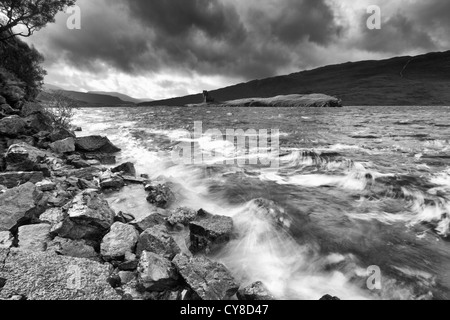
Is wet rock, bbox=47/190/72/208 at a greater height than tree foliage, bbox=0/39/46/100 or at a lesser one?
lesser

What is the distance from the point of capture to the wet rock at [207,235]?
7109 mm

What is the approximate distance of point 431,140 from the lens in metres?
23.2

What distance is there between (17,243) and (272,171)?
1182 cm

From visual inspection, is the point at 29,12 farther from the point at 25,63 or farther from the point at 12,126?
the point at 12,126

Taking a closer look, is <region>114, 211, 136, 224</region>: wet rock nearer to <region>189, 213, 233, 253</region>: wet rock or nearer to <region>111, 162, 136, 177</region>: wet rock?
<region>189, 213, 233, 253</region>: wet rock

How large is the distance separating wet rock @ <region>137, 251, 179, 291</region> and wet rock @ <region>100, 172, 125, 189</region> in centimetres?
646

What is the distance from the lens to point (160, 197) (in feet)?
32.7

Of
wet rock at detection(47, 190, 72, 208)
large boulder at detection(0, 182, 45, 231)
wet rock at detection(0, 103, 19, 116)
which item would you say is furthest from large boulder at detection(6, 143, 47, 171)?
wet rock at detection(0, 103, 19, 116)

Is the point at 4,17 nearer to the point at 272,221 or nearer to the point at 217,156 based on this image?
the point at 217,156

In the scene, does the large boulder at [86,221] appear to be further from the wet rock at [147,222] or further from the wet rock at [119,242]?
the wet rock at [147,222]

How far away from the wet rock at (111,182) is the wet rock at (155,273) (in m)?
6.46

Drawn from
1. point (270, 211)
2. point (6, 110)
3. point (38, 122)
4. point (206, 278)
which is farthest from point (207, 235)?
point (6, 110)

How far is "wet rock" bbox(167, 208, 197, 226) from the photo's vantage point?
8117 mm

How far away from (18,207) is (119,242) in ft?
10.3
